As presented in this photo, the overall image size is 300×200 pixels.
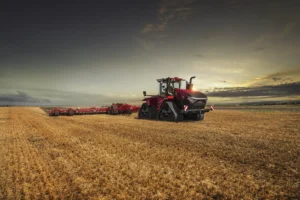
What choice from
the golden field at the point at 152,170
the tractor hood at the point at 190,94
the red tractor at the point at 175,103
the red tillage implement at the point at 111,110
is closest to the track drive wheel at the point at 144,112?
the red tractor at the point at 175,103

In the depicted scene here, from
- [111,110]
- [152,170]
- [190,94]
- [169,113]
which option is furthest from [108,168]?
[111,110]

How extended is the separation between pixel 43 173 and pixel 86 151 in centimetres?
212

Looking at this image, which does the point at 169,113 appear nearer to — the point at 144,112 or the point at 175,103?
the point at 175,103

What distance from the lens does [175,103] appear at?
17547 millimetres

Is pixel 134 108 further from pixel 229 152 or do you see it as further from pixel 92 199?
Result: pixel 92 199

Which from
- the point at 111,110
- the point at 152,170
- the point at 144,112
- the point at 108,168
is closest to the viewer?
the point at 152,170

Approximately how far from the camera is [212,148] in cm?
761

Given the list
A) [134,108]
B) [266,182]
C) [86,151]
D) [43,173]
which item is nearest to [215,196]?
[266,182]

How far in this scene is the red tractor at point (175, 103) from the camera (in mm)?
16375

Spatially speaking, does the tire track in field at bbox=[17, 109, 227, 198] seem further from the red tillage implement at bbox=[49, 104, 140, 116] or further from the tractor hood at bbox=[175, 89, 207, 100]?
the red tillage implement at bbox=[49, 104, 140, 116]

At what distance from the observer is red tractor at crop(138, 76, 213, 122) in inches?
645

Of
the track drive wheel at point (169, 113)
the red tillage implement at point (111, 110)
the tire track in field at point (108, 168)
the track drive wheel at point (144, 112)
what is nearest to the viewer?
the tire track in field at point (108, 168)

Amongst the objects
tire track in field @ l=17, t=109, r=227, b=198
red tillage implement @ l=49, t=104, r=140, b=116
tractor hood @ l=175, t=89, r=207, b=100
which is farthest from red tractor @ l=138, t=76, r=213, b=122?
tire track in field @ l=17, t=109, r=227, b=198

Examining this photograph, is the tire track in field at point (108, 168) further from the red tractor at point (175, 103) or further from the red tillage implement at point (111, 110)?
the red tillage implement at point (111, 110)
